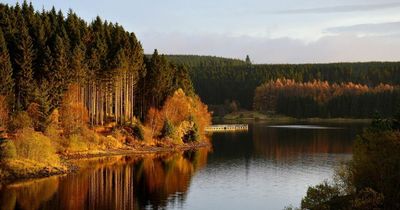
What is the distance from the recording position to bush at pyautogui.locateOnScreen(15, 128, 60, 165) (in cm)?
6556

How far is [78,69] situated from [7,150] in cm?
2571

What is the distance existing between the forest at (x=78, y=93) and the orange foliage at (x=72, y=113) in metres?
0.14

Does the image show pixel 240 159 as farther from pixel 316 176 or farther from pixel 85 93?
pixel 85 93

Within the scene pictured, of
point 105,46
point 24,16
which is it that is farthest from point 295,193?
point 24,16

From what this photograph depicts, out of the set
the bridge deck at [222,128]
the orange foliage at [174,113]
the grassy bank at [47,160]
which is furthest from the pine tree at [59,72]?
the bridge deck at [222,128]

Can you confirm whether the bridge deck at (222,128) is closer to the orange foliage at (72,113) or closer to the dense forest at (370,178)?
the orange foliage at (72,113)

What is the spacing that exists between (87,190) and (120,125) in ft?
129

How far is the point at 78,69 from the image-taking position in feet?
283

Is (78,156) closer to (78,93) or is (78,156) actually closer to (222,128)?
(78,93)

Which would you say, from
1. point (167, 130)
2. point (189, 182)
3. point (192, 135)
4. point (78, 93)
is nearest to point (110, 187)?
point (189, 182)

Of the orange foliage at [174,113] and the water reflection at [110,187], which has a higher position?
the orange foliage at [174,113]

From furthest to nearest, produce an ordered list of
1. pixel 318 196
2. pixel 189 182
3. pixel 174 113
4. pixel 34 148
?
pixel 174 113 < pixel 34 148 < pixel 189 182 < pixel 318 196

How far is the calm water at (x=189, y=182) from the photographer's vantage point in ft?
169

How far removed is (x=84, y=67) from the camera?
8806cm
